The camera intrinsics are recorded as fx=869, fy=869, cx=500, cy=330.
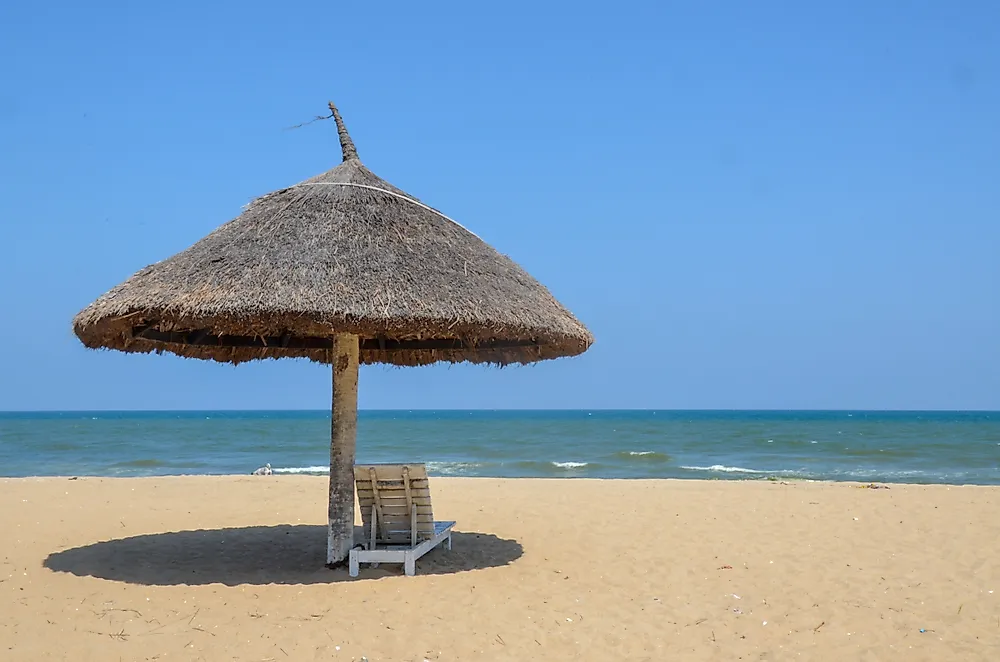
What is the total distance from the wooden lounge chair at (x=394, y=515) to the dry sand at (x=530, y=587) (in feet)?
0.56

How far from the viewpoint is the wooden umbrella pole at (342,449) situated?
21.3 feet

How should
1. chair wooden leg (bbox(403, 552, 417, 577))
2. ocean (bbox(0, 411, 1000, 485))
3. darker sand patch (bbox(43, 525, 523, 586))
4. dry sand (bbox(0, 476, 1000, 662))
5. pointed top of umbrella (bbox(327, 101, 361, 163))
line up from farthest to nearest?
1. ocean (bbox(0, 411, 1000, 485))
2. pointed top of umbrella (bbox(327, 101, 361, 163))
3. darker sand patch (bbox(43, 525, 523, 586))
4. chair wooden leg (bbox(403, 552, 417, 577))
5. dry sand (bbox(0, 476, 1000, 662))

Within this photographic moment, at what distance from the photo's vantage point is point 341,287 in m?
5.64

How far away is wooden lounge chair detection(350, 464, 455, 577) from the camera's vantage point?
6215mm

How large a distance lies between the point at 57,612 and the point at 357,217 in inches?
127

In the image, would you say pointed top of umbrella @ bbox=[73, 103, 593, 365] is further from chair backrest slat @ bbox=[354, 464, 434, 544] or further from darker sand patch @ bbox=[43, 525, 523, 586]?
darker sand patch @ bbox=[43, 525, 523, 586]

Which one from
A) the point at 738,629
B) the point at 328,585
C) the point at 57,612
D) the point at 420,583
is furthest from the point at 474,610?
the point at 57,612

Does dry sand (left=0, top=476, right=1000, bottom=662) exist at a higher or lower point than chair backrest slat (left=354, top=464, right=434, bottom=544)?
lower

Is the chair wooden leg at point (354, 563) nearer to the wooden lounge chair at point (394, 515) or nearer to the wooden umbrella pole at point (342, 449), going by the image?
the wooden lounge chair at point (394, 515)

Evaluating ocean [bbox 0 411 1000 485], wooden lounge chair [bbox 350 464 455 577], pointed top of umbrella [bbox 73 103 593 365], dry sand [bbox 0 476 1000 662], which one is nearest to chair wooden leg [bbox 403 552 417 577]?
wooden lounge chair [bbox 350 464 455 577]

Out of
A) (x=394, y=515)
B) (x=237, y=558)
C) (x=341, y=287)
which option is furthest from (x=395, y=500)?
(x=341, y=287)

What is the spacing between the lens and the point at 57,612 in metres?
5.42

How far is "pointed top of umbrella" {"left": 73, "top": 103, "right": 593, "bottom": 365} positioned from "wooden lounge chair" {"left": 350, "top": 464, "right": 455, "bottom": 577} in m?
1.05

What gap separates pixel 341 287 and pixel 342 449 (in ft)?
4.81
